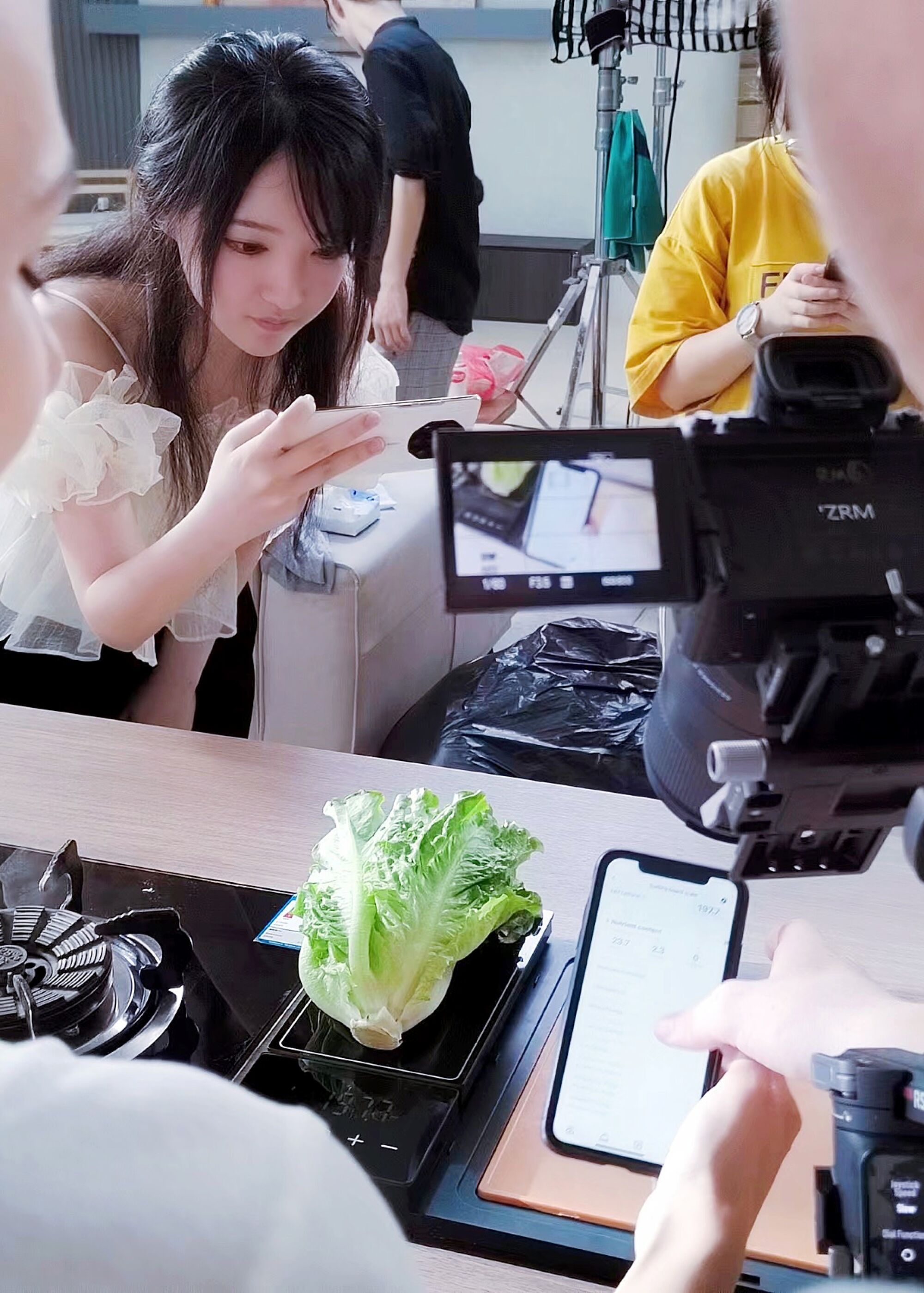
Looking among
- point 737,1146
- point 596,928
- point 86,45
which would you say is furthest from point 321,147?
point 86,45

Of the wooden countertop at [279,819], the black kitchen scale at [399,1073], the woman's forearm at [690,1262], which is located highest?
the woman's forearm at [690,1262]

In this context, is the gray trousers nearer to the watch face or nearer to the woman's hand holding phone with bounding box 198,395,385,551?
the watch face

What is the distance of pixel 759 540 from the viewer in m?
0.33

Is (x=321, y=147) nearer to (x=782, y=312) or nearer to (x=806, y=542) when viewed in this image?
(x=782, y=312)

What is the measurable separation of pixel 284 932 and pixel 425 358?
2191mm

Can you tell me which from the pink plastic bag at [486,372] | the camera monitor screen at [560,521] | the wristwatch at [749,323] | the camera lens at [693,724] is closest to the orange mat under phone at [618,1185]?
the camera lens at [693,724]

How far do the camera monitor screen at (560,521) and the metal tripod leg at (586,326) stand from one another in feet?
9.84

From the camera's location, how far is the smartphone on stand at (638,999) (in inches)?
28.5

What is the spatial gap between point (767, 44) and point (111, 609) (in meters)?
0.95

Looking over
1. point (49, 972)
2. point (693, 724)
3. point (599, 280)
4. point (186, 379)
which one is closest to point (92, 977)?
point (49, 972)

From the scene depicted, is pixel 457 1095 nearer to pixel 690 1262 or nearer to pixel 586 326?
pixel 690 1262

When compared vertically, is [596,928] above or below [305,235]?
below

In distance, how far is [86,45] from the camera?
19.6 feet

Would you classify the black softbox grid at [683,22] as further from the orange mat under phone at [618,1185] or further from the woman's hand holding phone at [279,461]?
the orange mat under phone at [618,1185]
